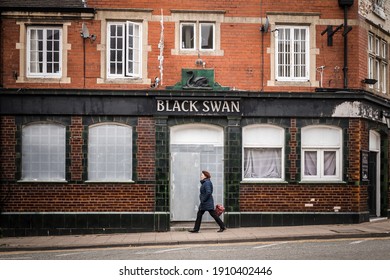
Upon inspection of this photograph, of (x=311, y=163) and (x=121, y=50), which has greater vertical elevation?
(x=121, y=50)

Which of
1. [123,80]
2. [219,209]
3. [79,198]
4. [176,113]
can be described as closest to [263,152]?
[219,209]

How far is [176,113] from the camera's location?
779 inches

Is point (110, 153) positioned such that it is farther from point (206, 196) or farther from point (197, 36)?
point (197, 36)

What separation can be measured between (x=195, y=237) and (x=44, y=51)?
24.5 feet

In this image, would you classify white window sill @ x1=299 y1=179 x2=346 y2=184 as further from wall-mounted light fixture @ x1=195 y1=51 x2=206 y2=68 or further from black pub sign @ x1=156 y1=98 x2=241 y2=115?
wall-mounted light fixture @ x1=195 y1=51 x2=206 y2=68

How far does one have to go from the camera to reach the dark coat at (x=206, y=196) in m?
18.4

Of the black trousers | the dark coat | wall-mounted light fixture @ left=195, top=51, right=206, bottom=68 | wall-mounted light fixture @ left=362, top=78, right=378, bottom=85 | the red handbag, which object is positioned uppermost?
wall-mounted light fixture @ left=195, top=51, right=206, bottom=68

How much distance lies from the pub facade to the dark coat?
5.08 feet

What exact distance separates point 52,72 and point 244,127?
619 centimetres

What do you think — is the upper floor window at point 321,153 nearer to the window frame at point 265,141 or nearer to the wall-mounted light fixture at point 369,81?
the window frame at point 265,141

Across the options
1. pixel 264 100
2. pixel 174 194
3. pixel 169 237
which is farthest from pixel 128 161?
pixel 264 100

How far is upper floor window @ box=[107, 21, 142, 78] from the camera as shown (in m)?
19.9

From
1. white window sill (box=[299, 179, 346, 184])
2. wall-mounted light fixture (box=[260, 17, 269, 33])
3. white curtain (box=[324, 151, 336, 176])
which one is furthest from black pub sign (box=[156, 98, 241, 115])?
white curtain (box=[324, 151, 336, 176])

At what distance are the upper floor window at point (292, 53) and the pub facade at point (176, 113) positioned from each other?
0.04m
